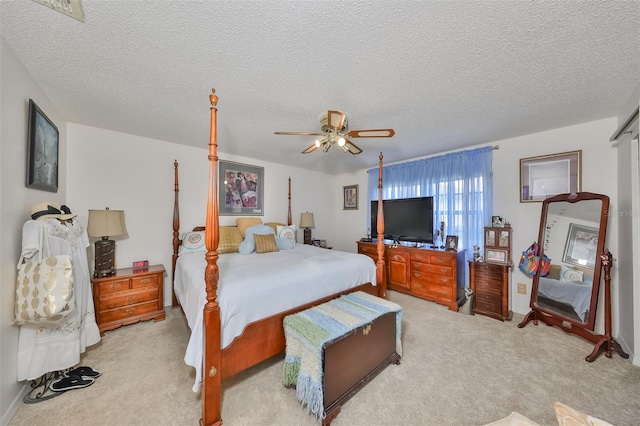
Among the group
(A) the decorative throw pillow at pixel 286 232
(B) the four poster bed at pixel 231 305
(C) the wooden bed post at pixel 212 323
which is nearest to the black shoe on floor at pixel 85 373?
(B) the four poster bed at pixel 231 305

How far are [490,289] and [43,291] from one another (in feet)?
14.6

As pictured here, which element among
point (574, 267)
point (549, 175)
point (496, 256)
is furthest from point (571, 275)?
point (549, 175)

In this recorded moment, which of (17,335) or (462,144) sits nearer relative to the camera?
(17,335)

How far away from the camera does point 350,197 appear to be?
17.9ft

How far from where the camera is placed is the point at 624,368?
77.7 inches

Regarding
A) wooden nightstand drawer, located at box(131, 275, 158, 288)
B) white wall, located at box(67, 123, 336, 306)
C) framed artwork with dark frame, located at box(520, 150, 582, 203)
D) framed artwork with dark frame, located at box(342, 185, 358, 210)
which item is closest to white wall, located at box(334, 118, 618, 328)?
framed artwork with dark frame, located at box(520, 150, 582, 203)

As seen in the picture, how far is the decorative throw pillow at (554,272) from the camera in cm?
264

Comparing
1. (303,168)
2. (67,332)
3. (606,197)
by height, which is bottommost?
(67,332)

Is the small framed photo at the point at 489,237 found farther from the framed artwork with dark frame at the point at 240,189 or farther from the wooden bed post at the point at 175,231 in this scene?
the wooden bed post at the point at 175,231

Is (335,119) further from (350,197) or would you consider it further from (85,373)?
(350,197)

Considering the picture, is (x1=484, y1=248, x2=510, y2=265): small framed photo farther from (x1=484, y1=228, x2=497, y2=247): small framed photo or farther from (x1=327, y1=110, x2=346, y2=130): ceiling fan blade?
(x1=327, y1=110, x2=346, y2=130): ceiling fan blade

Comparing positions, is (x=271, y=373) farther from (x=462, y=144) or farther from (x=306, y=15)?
(x=462, y=144)

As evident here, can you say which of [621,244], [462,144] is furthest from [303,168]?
[621,244]

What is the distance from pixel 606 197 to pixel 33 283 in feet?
16.7
